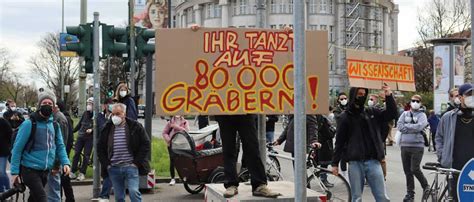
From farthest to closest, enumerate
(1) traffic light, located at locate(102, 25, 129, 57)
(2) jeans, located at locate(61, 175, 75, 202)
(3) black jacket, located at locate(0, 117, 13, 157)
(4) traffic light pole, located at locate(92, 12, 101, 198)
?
(1) traffic light, located at locate(102, 25, 129, 57), (4) traffic light pole, located at locate(92, 12, 101, 198), (3) black jacket, located at locate(0, 117, 13, 157), (2) jeans, located at locate(61, 175, 75, 202)

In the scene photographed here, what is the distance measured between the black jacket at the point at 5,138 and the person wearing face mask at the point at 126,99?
1805 mm

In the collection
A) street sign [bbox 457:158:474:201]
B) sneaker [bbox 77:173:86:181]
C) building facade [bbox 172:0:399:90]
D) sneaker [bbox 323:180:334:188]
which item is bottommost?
sneaker [bbox 77:173:86:181]

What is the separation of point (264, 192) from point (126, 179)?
258 centimetres

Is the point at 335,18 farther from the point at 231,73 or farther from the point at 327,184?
the point at 231,73

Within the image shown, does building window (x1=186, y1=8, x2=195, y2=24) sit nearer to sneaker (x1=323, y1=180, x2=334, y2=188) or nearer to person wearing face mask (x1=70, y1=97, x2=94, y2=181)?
person wearing face mask (x1=70, y1=97, x2=94, y2=181)

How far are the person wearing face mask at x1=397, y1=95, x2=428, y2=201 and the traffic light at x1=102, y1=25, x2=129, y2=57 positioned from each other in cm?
502

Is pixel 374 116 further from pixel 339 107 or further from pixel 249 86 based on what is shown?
pixel 339 107

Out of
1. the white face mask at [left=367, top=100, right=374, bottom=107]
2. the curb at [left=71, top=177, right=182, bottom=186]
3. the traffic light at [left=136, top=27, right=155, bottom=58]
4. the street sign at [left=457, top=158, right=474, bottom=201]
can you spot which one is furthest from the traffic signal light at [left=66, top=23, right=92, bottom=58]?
the street sign at [left=457, top=158, right=474, bottom=201]

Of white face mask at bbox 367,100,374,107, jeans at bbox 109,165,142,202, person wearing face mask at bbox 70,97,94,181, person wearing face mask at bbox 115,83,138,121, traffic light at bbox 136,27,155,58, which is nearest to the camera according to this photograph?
jeans at bbox 109,165,142,202

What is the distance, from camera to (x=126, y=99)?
10977 mm

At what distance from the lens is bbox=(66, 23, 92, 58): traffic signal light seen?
11.1 meters

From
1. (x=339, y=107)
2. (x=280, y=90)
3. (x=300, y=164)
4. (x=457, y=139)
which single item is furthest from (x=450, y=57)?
(x=300, y=164)

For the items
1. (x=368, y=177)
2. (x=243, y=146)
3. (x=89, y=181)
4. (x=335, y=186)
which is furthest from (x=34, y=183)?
(x=89, y=181)

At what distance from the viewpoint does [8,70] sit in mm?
79625
